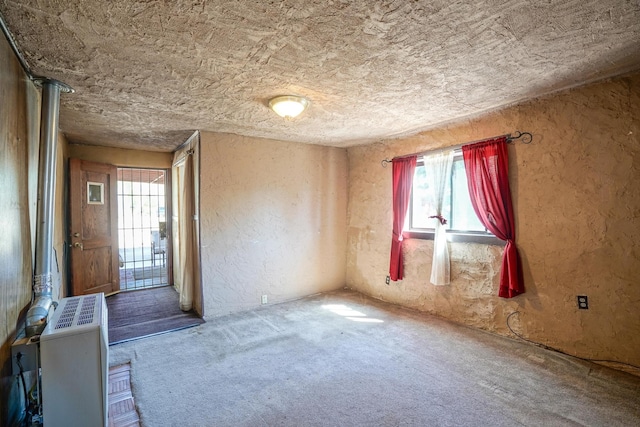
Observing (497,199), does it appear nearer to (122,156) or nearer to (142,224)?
(122,156)

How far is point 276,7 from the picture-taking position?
1.45m

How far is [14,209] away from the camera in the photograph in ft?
5.56

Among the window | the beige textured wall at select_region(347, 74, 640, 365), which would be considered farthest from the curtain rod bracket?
the window

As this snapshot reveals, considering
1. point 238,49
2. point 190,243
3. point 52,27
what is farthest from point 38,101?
point 190,243

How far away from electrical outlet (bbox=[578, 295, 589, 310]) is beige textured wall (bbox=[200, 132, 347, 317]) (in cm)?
310

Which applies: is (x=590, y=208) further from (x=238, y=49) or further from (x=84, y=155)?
(x=84, y=155)

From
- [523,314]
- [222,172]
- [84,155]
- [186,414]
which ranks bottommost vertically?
[186,414]

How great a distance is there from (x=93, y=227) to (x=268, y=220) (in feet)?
8.88

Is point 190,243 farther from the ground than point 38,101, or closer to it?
closer to it

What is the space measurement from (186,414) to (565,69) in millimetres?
3696

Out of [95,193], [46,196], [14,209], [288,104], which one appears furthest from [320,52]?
[95,193]

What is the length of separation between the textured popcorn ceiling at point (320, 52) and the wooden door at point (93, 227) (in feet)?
5.57

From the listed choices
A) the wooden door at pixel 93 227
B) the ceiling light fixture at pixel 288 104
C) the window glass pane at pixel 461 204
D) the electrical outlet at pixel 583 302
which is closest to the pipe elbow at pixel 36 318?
the ceiling light fixture at pixel 288 104

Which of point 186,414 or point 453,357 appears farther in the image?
point 453,357
